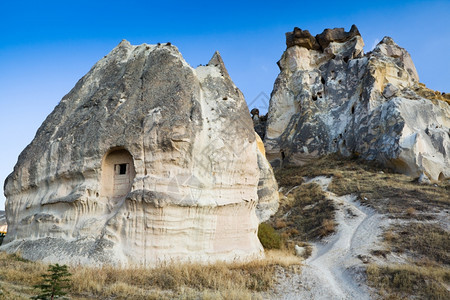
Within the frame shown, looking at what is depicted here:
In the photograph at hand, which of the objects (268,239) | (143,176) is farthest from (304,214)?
(143,176)

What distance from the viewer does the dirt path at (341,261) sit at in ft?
25.1

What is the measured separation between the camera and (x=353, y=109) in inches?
A: 1134

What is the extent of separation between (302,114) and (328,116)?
2208mm

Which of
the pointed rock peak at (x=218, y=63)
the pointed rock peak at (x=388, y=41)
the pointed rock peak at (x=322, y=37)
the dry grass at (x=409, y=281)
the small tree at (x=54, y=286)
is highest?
the pointed rock peak at (x=322, y=37)

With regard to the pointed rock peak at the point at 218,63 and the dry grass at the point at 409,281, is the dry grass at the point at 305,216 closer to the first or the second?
the dry grass at the point at 409,281

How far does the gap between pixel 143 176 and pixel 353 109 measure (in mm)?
23719

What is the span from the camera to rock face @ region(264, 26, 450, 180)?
887 inches

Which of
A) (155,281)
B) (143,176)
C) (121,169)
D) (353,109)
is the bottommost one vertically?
(155,281)

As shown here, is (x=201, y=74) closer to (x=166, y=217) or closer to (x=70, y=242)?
(x=166, y=217)

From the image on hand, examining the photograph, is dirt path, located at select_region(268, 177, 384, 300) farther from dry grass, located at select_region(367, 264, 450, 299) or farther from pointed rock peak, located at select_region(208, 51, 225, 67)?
pointed rock peak, located at select_region(208, 51, 225, 67)

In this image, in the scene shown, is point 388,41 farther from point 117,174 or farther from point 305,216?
point 117,174

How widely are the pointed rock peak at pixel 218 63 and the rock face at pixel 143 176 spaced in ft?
2.78

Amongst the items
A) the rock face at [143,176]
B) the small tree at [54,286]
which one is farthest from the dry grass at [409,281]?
the small tree at [54,286]

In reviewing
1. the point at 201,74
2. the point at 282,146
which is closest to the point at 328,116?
the point at 282,146
